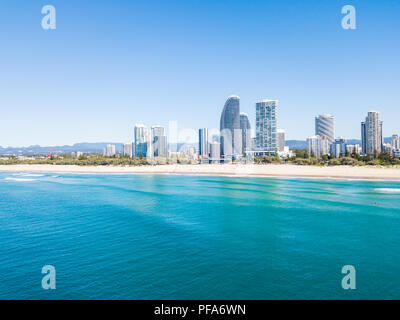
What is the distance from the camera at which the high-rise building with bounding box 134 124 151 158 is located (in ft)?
555

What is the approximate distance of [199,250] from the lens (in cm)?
1586

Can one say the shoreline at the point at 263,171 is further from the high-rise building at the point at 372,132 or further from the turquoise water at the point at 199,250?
the high-rise building at the point at 372,132

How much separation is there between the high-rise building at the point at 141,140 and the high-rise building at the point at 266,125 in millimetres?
64722

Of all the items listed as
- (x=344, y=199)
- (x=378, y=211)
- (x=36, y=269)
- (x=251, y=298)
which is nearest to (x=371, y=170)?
(x=344, y=199)

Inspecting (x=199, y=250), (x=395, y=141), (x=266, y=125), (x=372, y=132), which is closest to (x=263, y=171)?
(x=199, y=250)

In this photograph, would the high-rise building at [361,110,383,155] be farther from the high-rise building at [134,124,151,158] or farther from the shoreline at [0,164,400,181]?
→ the high-rise building at [134,124,151,158]

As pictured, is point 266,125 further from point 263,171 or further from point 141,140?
point 263,171

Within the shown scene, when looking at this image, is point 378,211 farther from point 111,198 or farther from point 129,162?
point 129,162

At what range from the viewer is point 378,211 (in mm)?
26562

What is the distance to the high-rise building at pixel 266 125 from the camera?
163125 millimetres

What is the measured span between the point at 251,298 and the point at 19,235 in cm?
1584

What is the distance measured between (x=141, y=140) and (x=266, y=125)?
79694 mm

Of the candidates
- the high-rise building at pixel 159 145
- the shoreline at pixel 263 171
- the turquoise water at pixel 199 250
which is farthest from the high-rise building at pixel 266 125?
the turquoise water at pixel 199 250

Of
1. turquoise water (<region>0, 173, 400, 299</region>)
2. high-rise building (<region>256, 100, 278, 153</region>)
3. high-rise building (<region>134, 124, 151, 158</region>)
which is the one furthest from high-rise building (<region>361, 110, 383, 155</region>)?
turquoise water (<region>0, 173, 400, 299</region>)
